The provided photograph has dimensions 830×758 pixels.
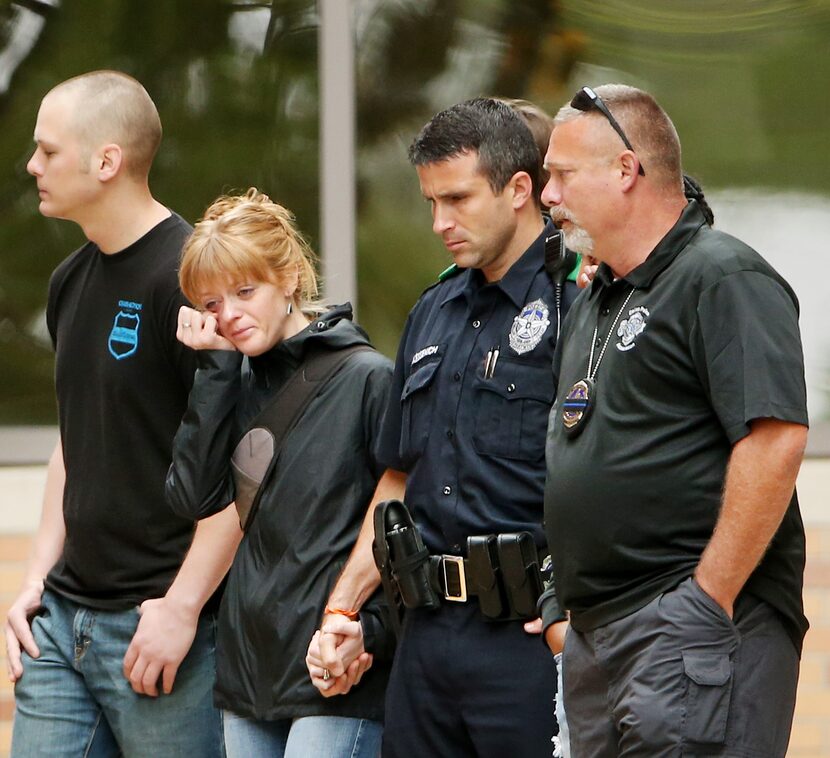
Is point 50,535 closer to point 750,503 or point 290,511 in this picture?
point 290,511

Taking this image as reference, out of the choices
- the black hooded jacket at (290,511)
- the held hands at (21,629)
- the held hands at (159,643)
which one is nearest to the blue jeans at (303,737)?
the black hooded jacket at (290,511)

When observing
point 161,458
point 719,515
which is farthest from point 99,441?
point 719,515

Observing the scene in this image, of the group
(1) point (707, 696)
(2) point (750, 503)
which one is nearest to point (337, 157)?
(2) point (750, 503)

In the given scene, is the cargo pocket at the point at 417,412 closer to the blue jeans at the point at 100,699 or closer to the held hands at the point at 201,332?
the held hands at the point at 201,332

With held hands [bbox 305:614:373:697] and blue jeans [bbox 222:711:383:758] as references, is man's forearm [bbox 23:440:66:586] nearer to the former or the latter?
blue jeans [bbox 222:711:383:758]

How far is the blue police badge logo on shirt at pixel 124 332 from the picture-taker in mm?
3500

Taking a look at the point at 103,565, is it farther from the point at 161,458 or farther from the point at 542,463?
the point at 542,463

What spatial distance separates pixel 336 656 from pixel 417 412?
525 mm

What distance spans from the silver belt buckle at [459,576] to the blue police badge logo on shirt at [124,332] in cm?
89

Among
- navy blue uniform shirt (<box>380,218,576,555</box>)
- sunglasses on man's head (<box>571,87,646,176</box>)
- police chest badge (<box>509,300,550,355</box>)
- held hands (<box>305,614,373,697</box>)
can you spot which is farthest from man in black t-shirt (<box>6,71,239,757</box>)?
sunglasses on man's head (<box>571,87,646,176</box>)

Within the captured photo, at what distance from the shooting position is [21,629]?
365 centimetres

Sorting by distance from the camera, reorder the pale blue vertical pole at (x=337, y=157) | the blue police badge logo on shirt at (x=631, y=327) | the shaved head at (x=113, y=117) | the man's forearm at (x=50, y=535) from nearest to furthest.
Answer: the blue police badge logo on shirt at (x=631, y=327) < the shaved head at (x=113, y=117) < the man's forearm at (x=50, y=535) < the pale blue vertical pole at (x=337, y=157)

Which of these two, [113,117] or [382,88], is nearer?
[113,117]

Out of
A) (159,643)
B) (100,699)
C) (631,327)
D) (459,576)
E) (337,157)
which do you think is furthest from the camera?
(337,157)
